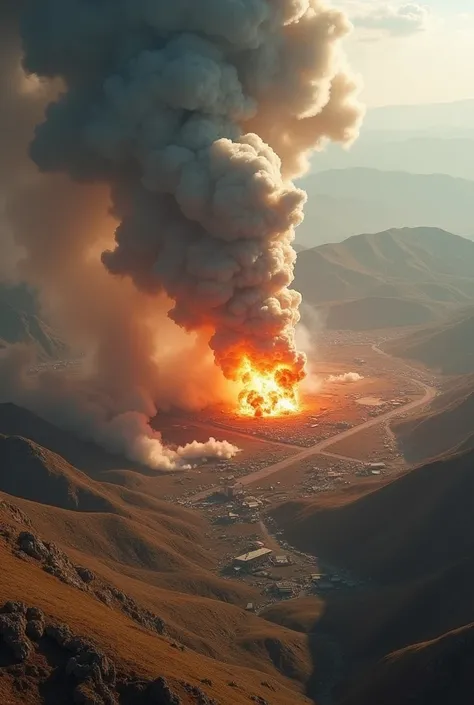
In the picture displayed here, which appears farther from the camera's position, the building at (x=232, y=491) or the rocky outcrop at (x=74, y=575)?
the building at (x=232, y=491)

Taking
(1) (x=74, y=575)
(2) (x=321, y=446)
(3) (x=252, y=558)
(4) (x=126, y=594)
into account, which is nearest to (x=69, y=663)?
(1) (x=74, y=575)

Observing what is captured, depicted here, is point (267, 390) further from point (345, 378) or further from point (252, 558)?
point (345, 378)

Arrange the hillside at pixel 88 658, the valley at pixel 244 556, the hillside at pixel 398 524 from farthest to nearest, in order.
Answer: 1. the hillside at pixel 398 524
2. the valley at pixel 244 556
3. the hillside at pixel 88 658

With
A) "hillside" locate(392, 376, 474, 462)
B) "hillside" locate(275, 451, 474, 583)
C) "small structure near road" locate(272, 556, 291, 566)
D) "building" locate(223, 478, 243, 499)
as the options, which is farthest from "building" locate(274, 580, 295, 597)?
"hillside" locate(392, 376, 474, 462)

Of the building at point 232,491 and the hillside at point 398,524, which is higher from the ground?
the building at point 232,491

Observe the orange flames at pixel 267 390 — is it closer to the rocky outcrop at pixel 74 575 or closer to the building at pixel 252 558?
the building at pixel 252 558

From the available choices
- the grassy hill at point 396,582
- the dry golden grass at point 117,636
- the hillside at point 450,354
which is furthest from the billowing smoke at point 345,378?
the dry golden grass at point 117,636
